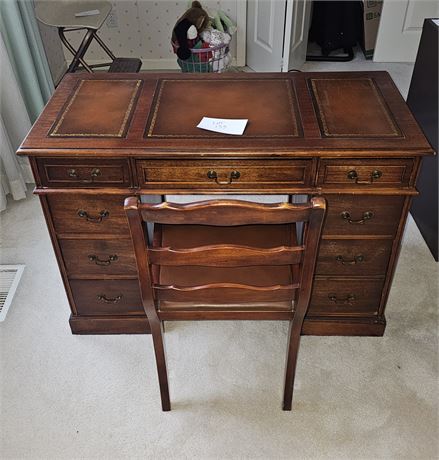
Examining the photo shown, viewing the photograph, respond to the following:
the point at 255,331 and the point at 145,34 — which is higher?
the point at 145,34

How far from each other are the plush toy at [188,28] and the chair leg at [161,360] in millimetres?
1954

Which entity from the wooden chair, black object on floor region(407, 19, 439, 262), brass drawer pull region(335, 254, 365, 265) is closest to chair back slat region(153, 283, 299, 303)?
the wooden chair

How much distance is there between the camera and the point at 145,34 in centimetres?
357

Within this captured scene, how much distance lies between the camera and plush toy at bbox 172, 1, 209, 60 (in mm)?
2902

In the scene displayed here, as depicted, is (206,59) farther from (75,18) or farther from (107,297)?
(107,297)

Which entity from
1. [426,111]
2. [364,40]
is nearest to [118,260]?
[426,111]

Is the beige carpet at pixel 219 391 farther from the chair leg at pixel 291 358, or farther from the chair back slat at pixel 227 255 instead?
the chair back slat at pixel 227 255

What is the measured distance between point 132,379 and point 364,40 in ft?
10.0

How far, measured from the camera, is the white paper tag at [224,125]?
5.00 ft

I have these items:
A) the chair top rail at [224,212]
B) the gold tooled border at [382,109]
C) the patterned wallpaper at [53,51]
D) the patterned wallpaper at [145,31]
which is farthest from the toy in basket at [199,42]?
the chair top rail at [224,212]

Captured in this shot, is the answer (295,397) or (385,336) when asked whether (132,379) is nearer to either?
(295,397)

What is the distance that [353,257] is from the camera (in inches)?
67.1

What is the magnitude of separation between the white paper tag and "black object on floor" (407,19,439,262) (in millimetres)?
939

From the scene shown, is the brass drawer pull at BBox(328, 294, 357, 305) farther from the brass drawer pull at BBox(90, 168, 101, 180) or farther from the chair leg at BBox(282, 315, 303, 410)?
the brass drawer pull at BBox(90, 168, 101, 180)
